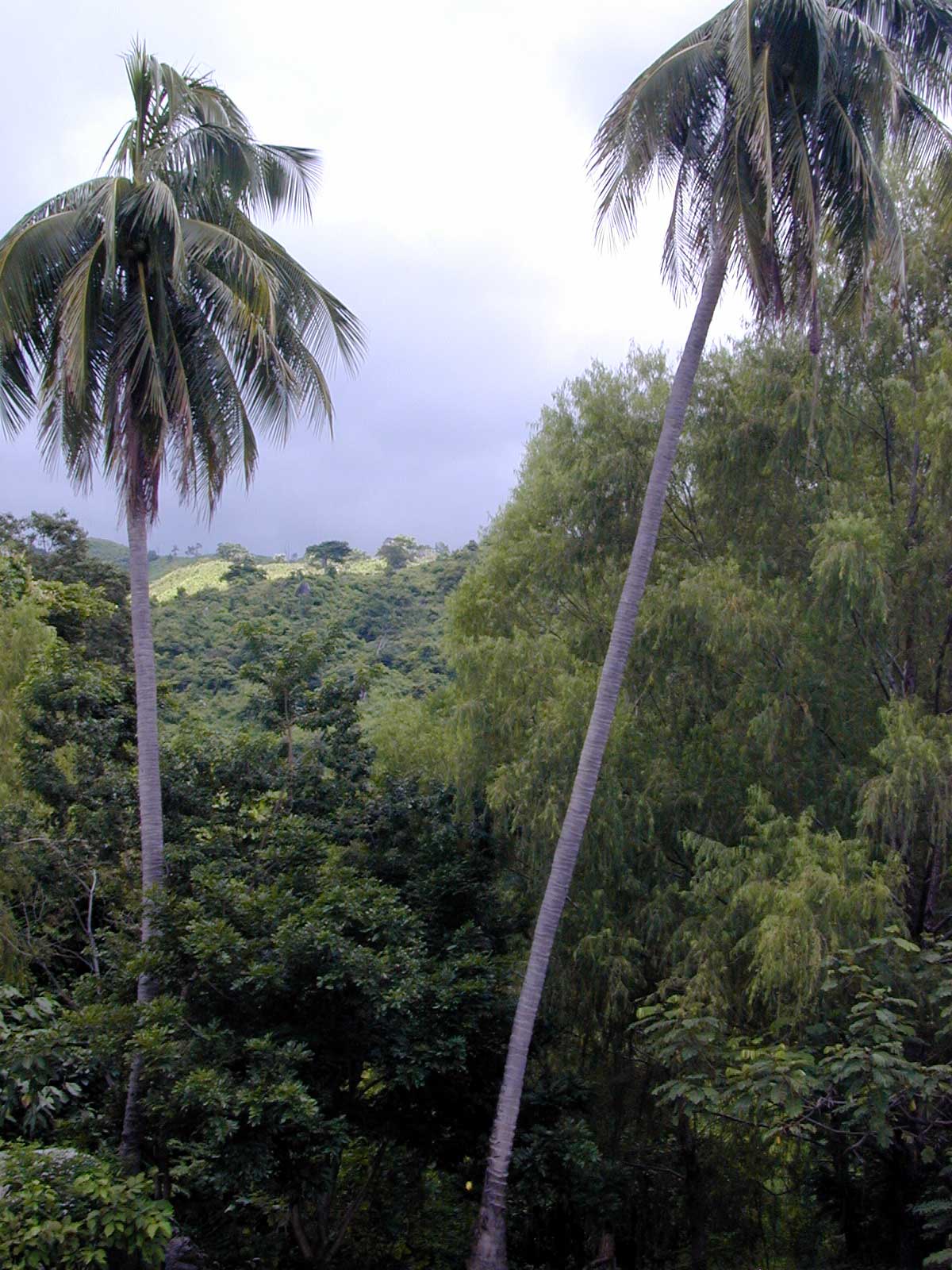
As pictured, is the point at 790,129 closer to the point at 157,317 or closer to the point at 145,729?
the point at 157,317

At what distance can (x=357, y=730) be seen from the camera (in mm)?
11891

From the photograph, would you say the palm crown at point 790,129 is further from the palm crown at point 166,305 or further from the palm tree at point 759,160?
the palm crown at point 166,305

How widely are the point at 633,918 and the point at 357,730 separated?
3.67 m

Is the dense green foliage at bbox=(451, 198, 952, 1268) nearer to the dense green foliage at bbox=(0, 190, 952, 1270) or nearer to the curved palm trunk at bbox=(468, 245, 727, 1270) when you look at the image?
the dense green foliage at bbox=(0, 190, 952, 1270)

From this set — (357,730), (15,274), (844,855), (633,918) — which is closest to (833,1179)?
(633,918)

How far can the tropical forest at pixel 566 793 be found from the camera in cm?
829

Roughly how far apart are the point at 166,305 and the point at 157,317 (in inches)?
5.2

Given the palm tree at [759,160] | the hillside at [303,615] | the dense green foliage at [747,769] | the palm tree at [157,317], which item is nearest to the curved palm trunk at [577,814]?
the palm tree at [759,160]

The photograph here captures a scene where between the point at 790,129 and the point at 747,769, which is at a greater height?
the point at 790,129

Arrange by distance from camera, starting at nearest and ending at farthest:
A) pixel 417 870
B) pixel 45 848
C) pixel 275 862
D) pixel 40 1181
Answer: pixel 40 1181 < pixel 275 862 < pixel 417 870 < pixel 45 848

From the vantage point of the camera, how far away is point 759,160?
8.14 m

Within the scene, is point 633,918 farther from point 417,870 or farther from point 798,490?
point 798,490

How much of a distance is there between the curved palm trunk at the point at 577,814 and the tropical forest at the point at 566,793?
3 centimetres

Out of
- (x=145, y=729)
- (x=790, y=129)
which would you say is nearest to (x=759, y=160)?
(x=790, y=129)
